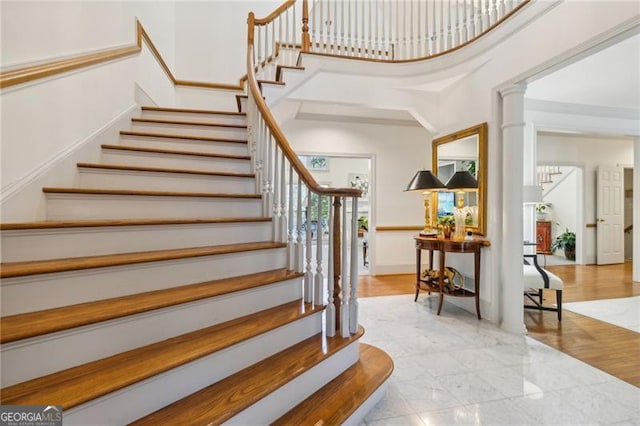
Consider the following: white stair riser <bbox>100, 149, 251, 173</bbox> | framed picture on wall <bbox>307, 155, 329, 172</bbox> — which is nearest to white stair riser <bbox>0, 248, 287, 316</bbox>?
white stair riser <bbox>100, 149, 251, 173</bbox>

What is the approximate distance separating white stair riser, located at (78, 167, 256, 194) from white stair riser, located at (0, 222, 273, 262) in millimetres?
494

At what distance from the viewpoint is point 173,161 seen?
2.59 m

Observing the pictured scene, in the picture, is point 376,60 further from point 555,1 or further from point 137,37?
point 137,37

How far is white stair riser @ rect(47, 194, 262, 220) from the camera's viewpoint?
70.9 inches

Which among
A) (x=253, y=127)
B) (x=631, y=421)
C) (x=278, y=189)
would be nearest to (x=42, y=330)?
(x=278, y=189)

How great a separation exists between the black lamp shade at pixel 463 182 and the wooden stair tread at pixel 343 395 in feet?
6.65

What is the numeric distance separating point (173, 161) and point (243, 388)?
191 cm

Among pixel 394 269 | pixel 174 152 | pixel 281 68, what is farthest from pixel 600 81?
pixel 174 152

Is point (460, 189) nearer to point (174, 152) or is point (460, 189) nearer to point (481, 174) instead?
point (481, 174)

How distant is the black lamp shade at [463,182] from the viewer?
3283 mm

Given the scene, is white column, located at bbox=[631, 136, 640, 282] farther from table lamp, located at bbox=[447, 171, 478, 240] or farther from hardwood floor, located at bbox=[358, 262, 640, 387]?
table lamp, located at bbox=[447, 171, 478, 240]

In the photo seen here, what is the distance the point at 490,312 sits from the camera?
3.12m

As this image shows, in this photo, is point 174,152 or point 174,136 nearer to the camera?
point 174,152

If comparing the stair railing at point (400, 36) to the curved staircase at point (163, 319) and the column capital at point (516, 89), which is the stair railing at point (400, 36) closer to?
the column capital at point (516, 89)
